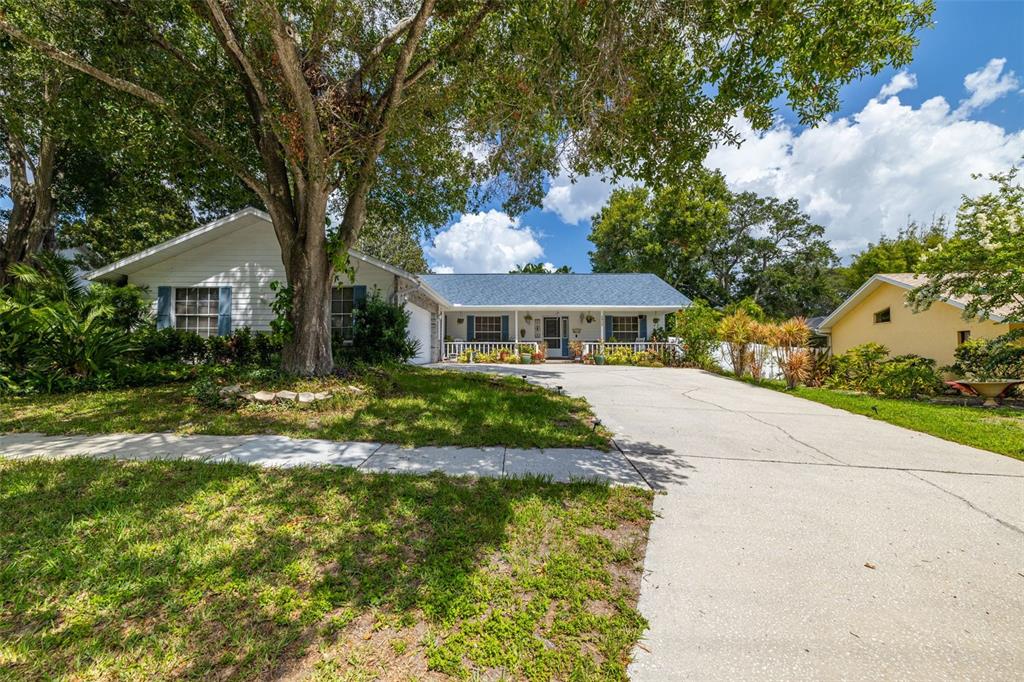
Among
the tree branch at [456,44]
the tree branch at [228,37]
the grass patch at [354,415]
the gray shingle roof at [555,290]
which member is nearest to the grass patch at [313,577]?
the grass patch at [354,415]

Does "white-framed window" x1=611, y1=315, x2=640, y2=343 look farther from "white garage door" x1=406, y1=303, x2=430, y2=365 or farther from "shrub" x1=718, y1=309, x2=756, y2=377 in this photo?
"white garage door" x1=406, y1=303, x2=430, y2=365

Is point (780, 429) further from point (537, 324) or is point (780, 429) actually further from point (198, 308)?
point (537, 324)

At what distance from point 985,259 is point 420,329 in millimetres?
16573

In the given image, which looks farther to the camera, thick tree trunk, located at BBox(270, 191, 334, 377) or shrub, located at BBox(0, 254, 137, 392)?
thick tree trunk, located at BBox(270, 191, 334, 377)

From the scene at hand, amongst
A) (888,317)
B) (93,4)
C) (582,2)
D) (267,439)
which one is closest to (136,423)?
(267,439)

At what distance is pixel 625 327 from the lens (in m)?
20.7

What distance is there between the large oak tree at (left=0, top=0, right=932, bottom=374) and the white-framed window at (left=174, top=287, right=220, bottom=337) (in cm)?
503

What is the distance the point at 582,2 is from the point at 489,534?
18.2 feet

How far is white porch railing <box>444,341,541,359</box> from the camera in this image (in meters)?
18.9

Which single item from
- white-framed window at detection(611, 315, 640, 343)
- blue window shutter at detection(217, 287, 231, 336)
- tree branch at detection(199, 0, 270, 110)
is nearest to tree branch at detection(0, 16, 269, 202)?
tree branch at detection(199, 0, 270, 110)

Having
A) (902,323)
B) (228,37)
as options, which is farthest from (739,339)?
(228,37)

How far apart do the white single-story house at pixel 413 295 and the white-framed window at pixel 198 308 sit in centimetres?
3

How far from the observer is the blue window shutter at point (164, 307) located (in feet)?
38.0

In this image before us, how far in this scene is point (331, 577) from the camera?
2.28 meters
